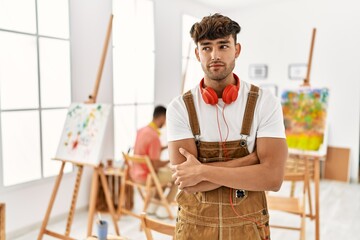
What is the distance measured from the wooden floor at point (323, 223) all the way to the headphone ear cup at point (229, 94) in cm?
204

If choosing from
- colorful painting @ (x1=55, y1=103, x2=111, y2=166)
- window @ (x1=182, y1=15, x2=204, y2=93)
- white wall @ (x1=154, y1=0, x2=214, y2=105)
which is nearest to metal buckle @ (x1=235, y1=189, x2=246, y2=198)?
colorful painting @ (x1=55, y1=103, x2=111, y2=166)

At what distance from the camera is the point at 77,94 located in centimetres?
360

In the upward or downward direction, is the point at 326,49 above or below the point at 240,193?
above

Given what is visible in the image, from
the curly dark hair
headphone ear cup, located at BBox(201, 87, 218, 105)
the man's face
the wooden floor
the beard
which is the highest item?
the curly dark hair

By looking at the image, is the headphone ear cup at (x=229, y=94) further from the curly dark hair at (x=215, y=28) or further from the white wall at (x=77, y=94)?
the white wall at (x=77, y=94)

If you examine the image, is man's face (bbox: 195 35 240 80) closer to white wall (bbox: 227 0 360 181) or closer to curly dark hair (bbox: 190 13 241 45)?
curly dark hair (bbox: 190 13 241 45)

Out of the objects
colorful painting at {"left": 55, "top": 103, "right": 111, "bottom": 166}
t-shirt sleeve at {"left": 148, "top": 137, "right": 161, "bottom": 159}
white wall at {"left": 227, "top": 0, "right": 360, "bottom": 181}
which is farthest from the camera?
white wall at {"left": 227, "top": 0, "right": 360, "bottom": 181}

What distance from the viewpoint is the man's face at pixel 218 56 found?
4.48 ft

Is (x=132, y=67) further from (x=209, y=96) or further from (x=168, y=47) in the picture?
(x=209, y=96)

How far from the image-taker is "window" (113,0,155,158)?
4.21m

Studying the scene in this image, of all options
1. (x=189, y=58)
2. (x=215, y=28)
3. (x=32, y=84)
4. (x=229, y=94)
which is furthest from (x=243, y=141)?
(x=189, y=58)

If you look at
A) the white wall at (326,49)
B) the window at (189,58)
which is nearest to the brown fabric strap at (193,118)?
the window at (189,58)

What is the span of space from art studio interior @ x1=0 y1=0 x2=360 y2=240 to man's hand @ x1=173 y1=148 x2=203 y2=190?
0.20 metres

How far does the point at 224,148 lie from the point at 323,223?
267cm
